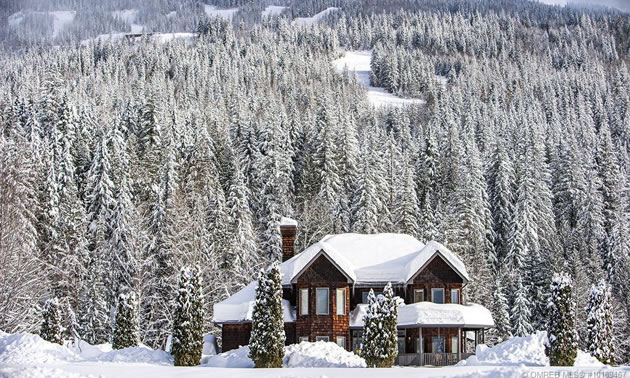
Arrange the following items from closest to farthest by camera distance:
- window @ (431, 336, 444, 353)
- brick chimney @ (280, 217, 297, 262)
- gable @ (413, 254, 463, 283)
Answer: window @ (431, 336, 444, 353)
gable @ (413, 254, 463, 283)
brick chimney @ (280, 217, 297, 262)

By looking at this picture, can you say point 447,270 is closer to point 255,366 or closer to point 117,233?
point 255,366

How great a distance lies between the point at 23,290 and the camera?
39.6 metres

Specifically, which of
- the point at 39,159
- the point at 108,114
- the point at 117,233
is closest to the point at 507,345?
the point at 117,233

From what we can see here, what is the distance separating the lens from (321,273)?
134ft

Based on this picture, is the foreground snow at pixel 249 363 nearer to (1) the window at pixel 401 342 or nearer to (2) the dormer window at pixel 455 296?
(1) the window at pixel 401 342

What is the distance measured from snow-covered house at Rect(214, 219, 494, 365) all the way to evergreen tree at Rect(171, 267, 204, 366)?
6.79 m

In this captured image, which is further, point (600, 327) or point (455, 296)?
point (455, 296)

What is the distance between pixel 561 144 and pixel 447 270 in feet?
263

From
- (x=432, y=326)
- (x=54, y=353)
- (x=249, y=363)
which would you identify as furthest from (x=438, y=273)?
(x=54, y=353)

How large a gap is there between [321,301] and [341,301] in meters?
1.03

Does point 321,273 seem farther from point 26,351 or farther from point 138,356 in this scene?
point 26,351

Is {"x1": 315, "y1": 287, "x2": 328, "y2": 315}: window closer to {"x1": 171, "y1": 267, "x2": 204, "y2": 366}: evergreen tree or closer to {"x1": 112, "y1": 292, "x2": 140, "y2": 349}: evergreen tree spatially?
{"x1": 171, "y1": 267, "x2": 204, "y2": 366}: evergreen tree

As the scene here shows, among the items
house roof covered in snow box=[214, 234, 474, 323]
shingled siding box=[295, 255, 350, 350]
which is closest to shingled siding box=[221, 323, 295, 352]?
house roof covered in snow box=[214, 234, 474, 323]

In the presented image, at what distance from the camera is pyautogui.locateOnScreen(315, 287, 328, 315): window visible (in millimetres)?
40753
